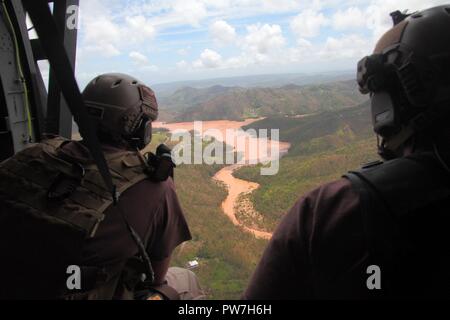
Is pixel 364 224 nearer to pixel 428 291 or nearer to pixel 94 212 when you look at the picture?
pixel 428 291

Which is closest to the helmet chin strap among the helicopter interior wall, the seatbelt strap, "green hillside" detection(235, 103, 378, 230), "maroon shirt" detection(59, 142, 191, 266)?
the seatbelt strap

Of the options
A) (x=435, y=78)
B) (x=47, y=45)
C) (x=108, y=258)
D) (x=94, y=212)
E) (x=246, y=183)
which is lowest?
(x=246, y=183)

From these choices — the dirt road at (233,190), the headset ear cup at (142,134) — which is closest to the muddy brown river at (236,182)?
the dirt road at (233,190)

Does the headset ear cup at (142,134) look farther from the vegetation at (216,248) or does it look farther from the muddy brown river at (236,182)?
the muddy brown river at (236,182)

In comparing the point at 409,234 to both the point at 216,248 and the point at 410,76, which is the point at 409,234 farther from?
the point at 216,248

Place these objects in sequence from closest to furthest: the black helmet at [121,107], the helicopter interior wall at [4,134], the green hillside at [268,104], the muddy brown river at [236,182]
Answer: the black helmet at [121,107] < the helicopter interior wall at [4,134] < the muddy brown river at [236,182] < the green hillside at [268,104]
